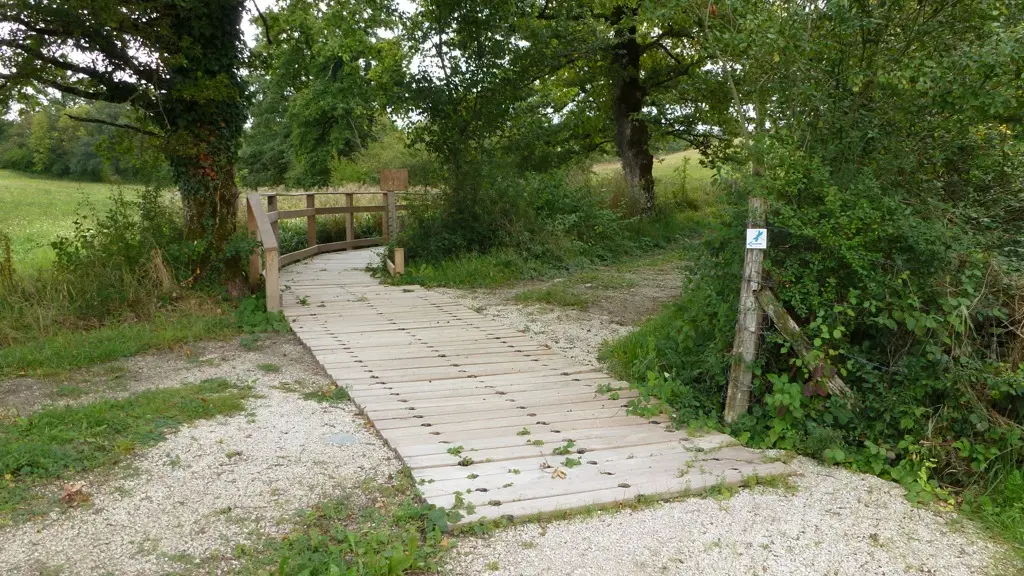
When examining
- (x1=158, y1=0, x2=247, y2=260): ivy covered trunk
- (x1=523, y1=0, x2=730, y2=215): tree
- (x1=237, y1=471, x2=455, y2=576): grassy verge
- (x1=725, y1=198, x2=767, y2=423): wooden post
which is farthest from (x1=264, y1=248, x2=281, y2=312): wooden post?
(x1=523, y1=0, x2=730, y2=215): tree

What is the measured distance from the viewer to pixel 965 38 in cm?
462

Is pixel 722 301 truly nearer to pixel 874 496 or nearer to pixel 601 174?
pixel 874 496

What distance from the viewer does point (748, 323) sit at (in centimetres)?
457

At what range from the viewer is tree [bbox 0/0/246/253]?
7570 mm

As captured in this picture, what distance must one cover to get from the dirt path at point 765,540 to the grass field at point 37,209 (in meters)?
7.38

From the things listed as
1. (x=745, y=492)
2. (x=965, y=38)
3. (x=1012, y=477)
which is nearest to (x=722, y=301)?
(x=745, y=492)

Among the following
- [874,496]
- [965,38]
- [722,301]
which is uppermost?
[965,38]

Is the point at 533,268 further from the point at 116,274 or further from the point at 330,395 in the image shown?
the point at 330,395

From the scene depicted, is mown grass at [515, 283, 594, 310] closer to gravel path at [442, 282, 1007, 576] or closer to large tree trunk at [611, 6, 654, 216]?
gravel path at [442, 282, 1007, 576]

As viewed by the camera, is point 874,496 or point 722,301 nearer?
point 874,496

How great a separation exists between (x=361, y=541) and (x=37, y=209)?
2321cm

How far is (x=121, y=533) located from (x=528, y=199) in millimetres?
10326

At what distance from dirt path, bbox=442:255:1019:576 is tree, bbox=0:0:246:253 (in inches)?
260

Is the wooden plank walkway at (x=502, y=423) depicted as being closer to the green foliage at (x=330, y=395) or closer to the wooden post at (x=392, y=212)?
the green foliage at (x=330, y=395)
